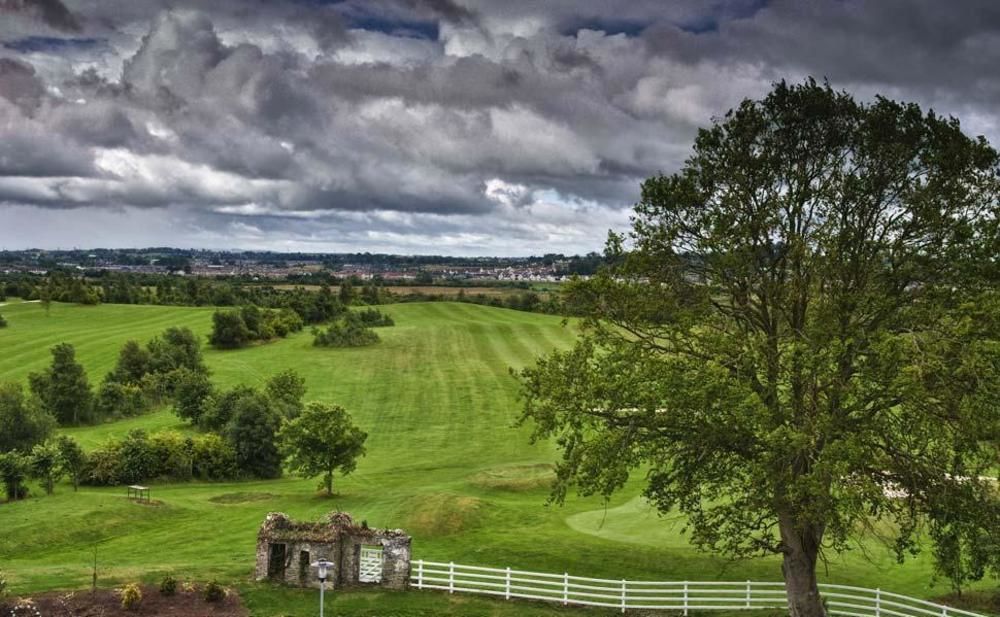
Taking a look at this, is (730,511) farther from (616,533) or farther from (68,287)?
(68,287)

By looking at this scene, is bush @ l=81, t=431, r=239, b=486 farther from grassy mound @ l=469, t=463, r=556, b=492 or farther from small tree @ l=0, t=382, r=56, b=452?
grassy mound @ l=469, t=463, r=556, b=492

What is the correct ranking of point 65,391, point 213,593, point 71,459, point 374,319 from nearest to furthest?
point 213,593, point 71,459, point 65,391, point 374,319

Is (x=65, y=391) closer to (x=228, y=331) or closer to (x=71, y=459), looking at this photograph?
(x=71, y=459)

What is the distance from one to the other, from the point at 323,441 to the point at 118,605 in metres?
24.8

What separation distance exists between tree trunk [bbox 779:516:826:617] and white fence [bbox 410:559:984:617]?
179 cm

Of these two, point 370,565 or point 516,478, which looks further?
point 516,478

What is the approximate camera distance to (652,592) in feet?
90.1

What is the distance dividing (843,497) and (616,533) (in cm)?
1747

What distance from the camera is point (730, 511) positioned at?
24.7 meters

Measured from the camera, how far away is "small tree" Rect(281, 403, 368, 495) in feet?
163

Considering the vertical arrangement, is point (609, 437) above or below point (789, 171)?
below

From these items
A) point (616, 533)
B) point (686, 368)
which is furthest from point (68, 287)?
point (686, 368)

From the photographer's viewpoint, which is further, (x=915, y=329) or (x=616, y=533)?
(x=616, y=533)

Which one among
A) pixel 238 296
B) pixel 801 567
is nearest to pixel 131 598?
pixel 801 567
